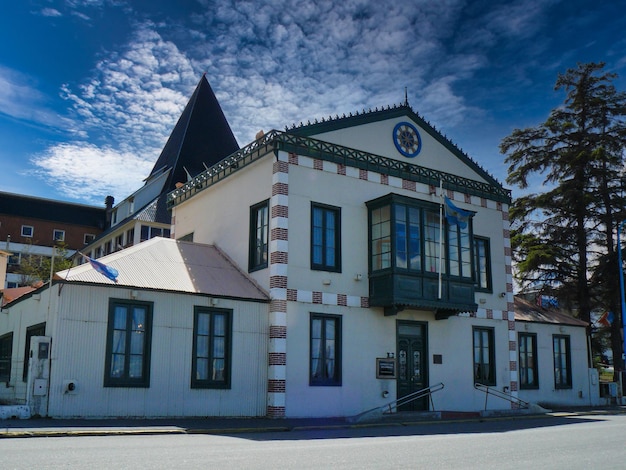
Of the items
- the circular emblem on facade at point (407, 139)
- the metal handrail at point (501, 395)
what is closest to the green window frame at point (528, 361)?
the metal handrail at point (501, 395)

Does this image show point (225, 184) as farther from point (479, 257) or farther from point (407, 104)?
point (479, 257)

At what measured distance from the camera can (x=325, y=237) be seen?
2102 cm

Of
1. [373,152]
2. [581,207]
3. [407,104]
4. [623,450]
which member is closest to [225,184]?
[373,152]

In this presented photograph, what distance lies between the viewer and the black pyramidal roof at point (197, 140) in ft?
159

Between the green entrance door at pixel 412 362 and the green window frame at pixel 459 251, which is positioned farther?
the green window frame at pixel 459 251

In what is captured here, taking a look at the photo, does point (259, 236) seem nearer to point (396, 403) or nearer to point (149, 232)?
point (396, 403)

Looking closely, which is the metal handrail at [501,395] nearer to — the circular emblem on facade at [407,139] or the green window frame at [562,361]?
the green window frame at [562,361]

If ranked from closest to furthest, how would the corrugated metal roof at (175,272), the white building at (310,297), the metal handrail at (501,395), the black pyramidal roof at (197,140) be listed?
the white building at (310,297) < the corrugated metal roof at (175,272) < the metal handrail at (501,395) < the black pyramidal roof at (197,140)

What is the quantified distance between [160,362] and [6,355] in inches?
283

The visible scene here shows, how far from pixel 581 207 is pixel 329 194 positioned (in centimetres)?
1784

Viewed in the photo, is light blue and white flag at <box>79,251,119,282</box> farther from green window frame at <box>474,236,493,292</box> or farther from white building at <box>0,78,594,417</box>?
green window frame at <box>474,236,493,292</box>

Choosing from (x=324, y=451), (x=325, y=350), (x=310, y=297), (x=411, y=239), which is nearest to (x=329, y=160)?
(x=411, y=239)

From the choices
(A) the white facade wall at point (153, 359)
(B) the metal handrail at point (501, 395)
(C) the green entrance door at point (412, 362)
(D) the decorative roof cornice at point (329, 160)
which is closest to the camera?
(A) the white facade wall at point (153, 359)

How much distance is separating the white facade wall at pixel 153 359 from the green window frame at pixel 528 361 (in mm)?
12518
